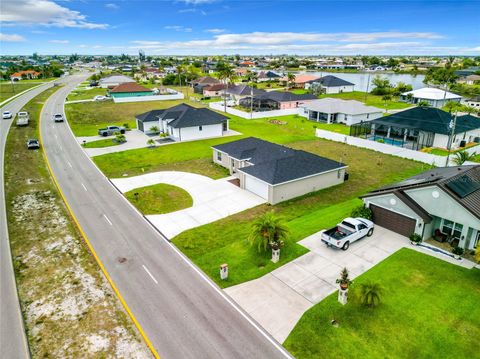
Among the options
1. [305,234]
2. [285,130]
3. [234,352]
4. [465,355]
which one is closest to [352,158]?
[285,130]

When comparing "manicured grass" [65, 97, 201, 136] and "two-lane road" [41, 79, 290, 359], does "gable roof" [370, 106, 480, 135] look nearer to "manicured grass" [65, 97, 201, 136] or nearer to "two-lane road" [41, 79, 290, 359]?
"two-lane road" [41, 79, 290, 359]

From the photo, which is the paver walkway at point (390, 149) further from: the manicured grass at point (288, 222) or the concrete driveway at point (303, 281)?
the concrete driveway at point (303, 281)

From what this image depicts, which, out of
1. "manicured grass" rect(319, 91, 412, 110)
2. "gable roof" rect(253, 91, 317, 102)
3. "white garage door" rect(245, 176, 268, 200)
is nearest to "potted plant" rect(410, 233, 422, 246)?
"white garage door" rect(245, 176, 268, 200)

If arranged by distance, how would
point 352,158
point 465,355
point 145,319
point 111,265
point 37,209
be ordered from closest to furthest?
point 465,355 → point 145,319 → point 111,265 → point 37,209 → point 352,158

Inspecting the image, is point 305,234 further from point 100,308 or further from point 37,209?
point 37,209

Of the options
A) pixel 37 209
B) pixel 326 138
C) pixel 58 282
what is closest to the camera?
pixel 58 282

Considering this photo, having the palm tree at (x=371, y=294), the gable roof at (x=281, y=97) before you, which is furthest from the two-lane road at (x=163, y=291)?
the gable roof at (x=281, y=97)

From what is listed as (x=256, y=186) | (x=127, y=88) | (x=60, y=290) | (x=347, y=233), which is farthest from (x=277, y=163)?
(x=127, y=88)
